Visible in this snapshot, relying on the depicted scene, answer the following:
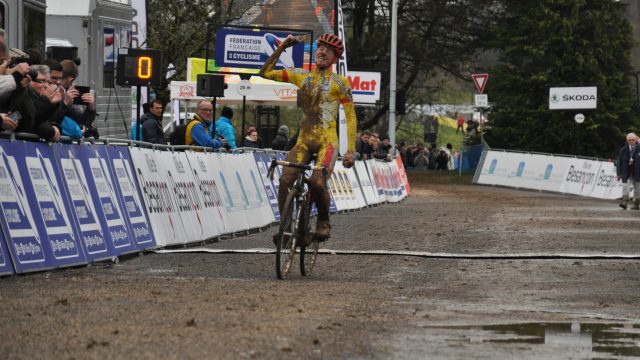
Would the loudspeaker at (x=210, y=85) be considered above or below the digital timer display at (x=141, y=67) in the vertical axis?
below

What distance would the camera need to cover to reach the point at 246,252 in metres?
16.5

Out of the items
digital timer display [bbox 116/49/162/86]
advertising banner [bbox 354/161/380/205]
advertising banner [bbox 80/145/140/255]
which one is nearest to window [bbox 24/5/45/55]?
digital timer display [bbox 116/49/162/86]

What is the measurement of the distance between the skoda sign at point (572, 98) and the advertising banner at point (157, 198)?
52.1 m

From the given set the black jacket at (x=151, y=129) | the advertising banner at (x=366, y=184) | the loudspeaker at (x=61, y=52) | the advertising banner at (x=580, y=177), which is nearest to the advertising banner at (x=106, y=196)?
the loudspeaker at (x=61, y=52)

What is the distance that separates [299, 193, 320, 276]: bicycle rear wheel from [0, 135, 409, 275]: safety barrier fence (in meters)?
1.88

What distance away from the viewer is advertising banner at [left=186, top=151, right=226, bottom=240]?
18.3 meters

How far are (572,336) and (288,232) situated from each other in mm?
4551

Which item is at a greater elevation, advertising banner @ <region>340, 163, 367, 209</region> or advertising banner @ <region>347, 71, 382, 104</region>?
advertising banner @ <region>347, 71, 382, 104</region>

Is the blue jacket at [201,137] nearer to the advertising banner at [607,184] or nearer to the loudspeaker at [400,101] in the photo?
the advertising banner at [607,184]

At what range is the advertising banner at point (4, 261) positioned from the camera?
1224cm

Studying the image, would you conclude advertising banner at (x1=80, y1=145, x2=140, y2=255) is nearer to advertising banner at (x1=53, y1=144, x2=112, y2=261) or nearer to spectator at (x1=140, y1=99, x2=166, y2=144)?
advertising banner at (x1=53, y1=144, x2=112, y2=261)

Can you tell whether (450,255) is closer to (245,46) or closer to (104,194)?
(104,194)

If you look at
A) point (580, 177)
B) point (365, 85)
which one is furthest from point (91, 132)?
point (365, 85)

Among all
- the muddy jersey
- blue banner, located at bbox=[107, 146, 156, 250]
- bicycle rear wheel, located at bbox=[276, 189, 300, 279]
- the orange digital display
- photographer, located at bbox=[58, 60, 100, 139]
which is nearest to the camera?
bicycle rear wheel, located at bbox=[276, 189, 300, 279]
